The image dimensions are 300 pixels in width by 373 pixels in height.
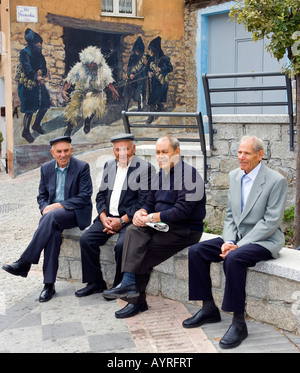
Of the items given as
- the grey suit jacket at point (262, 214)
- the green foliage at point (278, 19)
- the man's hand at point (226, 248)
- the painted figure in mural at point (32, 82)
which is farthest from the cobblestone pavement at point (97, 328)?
the painted figure in mural at point (32, 82)

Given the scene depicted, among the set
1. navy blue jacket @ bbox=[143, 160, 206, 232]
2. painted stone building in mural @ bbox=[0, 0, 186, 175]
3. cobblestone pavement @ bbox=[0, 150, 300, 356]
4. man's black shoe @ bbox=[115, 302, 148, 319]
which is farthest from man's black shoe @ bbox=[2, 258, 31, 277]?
painted stone building in mural @ bbox=[0, 0, 186, 175]

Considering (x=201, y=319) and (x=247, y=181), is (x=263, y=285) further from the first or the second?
(x=247, y=181)

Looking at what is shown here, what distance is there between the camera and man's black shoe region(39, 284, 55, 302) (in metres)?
5.14

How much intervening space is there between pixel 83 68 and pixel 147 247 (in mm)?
9826

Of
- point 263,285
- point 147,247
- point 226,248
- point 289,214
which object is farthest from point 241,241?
point 289,214

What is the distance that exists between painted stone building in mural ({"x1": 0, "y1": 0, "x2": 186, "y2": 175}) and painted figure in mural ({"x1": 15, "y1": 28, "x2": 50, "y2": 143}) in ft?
0.08

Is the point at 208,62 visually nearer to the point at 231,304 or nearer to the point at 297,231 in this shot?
the point at 297,231

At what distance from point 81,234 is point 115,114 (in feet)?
30.1

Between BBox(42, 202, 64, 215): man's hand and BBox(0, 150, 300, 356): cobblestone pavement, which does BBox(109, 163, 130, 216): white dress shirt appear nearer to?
BBox(42, 202, 64, 215): man's hand

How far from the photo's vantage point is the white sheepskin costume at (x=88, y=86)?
44.9ft

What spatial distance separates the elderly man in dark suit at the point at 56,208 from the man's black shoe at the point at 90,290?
0.28 meters

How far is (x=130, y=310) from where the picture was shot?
4.71 m

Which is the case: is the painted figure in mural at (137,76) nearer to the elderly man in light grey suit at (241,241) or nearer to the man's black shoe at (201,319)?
the elderly man in light grey suit at (241,241)
